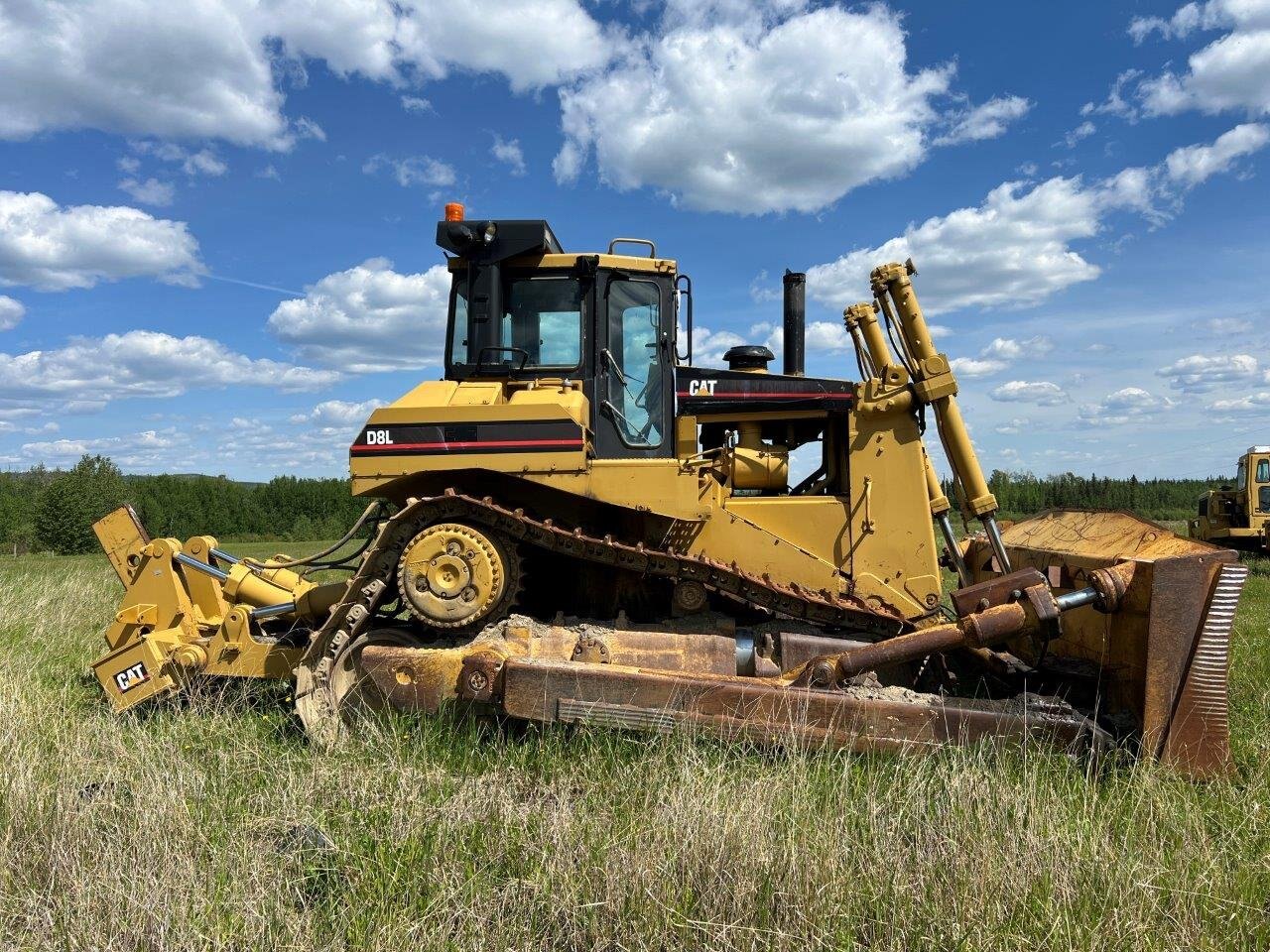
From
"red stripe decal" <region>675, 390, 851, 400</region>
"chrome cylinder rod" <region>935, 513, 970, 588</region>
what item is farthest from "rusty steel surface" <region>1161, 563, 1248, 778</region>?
"red stripe decal" <region>675, 390, 851, 400</region>

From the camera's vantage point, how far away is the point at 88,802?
4.00 meters

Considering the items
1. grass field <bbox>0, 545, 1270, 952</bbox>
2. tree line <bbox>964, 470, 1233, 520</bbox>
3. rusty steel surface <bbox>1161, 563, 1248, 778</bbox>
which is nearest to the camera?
grass field <bbox>0, 545, 1270, 952</bbox>

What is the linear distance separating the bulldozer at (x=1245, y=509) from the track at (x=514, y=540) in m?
20.0

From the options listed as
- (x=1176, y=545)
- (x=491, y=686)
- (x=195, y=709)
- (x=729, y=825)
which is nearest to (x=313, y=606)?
(x=195, y=709)

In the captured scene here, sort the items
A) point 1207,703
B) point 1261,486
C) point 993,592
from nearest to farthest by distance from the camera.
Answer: point 1207,703 < point 993,592 < point 1261,486

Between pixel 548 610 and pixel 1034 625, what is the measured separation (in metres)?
3.13

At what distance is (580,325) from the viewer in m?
5.82

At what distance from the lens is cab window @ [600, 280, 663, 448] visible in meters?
5.80

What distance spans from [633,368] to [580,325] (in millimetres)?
476

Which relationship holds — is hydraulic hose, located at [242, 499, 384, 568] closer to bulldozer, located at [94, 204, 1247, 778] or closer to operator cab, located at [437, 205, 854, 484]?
bulldozer, located at [94, 204, 1247, 778]

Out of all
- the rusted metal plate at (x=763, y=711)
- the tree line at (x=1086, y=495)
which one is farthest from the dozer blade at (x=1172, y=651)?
the tree line at (x=1086, y=495)

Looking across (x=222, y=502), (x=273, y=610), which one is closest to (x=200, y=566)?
(x=273, y=610)

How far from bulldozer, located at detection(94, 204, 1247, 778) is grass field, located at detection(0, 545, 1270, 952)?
30 cm

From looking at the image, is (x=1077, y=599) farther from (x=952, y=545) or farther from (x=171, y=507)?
(x=171, y=507)
